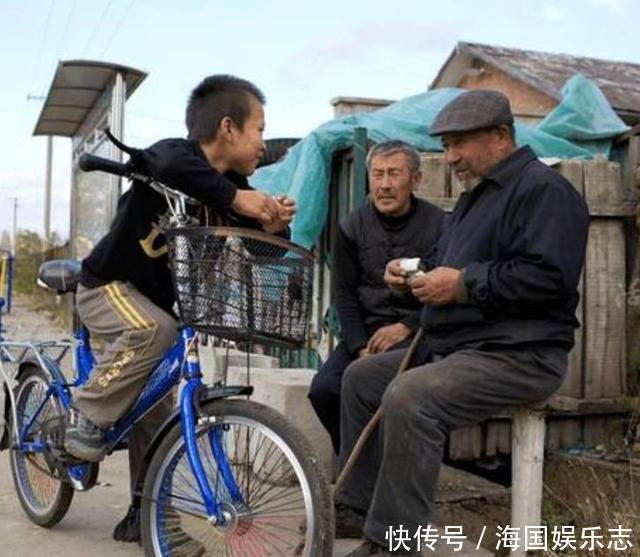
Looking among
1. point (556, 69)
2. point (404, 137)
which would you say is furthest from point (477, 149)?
point (556, 69)

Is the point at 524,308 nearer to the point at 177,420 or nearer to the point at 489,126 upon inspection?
the point at 489,126

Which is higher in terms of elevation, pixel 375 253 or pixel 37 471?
pixel 375 253

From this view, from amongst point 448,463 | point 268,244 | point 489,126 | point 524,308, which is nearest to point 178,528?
point 268,244

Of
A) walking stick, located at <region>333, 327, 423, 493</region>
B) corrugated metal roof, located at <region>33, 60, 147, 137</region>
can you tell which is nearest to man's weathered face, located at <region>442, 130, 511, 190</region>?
walking stick, located at <region>333, 327, 423, 493</region>

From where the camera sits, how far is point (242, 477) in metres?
3.26

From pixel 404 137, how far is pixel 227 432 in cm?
321

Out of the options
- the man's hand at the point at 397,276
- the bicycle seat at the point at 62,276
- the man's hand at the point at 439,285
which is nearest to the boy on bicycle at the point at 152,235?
the bicycle seat at the point at 62,276

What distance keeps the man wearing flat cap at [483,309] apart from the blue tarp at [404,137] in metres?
2.35

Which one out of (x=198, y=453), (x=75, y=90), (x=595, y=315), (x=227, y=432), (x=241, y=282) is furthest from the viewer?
(x=75, y=90)

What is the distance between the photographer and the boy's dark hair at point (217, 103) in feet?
11.4

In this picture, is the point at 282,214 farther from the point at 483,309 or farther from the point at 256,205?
the point at 483,309

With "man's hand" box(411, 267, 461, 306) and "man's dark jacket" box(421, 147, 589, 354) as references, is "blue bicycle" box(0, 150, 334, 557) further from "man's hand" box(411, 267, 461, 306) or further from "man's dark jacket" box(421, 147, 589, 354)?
"man's dark jacket" box(421, 147, 589, 354)

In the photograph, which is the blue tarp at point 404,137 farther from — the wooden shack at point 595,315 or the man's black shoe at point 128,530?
the man's black shoe at point 128,530

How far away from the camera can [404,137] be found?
19.6 ft
